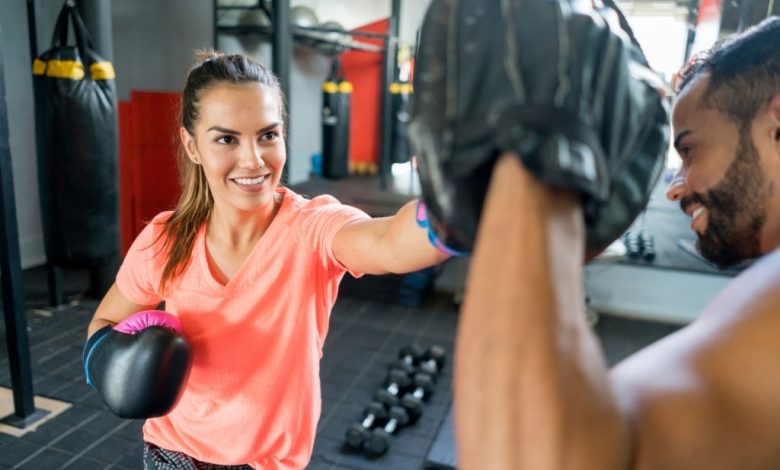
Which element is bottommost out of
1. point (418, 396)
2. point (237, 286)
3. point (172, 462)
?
point (418, 396)

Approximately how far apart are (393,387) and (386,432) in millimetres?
524

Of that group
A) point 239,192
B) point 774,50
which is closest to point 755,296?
point 774,50

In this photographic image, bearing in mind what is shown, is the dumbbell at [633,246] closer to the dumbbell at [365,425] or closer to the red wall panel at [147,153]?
the dumbbell at [365,425]

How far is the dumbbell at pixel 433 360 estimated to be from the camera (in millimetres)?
3906

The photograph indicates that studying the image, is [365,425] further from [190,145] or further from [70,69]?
[70,69]

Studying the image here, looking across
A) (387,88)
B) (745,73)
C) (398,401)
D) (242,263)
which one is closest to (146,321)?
(242,263)

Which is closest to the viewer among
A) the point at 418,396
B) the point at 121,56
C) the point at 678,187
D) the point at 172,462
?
the point at 678,187

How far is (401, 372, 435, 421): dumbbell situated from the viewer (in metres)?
3.42

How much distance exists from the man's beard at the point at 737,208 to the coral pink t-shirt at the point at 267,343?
0.71 metres

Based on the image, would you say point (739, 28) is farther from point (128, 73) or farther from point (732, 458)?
point (128, 73)

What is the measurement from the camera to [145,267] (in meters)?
1.54

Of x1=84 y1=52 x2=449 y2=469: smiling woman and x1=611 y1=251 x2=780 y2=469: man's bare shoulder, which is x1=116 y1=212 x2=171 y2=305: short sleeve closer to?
x1=84 y1=52 x2=449 y2=469: smiling woman

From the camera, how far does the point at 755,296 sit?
0.81m

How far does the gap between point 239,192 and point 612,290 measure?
4.40 meters
